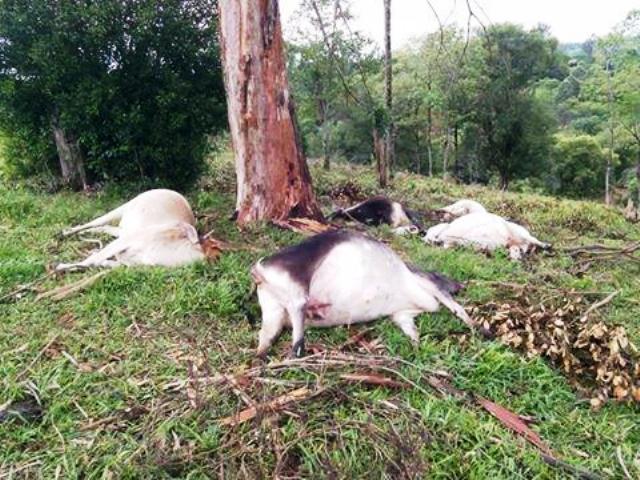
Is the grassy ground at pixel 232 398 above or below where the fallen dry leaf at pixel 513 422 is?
above

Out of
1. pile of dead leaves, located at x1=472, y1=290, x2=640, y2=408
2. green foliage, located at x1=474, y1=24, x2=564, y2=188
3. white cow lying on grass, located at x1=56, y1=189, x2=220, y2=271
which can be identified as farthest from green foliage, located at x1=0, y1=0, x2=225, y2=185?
green foliage, located at x1=474, y1=24, x2=564, y2=188

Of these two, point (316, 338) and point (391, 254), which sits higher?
point (391, 254)

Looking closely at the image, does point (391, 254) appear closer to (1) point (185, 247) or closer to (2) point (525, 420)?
(2) point (525, 420)

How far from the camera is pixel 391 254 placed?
362 centimetres

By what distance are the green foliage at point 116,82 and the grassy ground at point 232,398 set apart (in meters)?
3.35

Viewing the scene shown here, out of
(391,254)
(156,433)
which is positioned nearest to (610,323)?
(391,254)

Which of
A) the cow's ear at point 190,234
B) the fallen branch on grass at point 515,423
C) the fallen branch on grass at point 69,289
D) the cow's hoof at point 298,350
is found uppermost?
the cow's ear at point 190,234

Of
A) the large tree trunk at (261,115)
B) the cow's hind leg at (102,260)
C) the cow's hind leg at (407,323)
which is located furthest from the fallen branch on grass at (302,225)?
the cow's hind leg at (407,323)

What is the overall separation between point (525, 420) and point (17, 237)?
185 inches

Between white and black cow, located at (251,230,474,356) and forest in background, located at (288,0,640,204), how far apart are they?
41.0 ft

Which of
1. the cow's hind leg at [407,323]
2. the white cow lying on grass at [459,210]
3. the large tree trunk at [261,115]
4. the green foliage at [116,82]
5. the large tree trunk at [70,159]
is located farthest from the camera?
the large tree trunk at [70,159]

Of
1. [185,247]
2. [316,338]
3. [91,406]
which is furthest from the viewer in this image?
[185,247]

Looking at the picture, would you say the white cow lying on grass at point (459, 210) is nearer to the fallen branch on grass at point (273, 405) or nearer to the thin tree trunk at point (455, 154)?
the fallen branch on grass at point (273, 405)

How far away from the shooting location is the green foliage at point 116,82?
6754 millimetres
